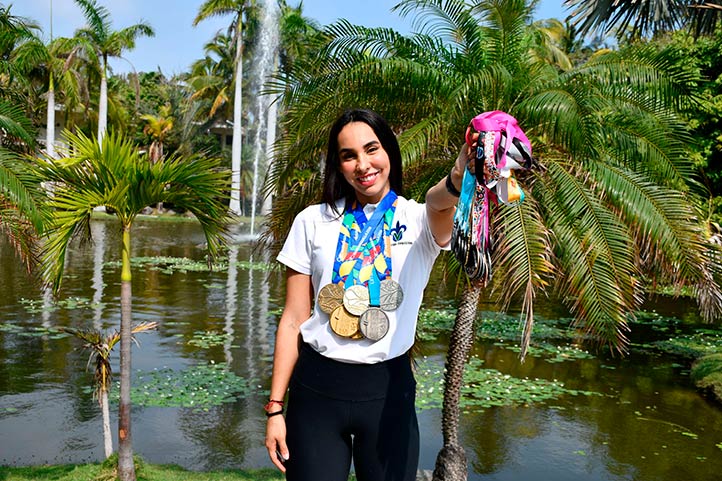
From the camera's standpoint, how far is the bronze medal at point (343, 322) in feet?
6.53

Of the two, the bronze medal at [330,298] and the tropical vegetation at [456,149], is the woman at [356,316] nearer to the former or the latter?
the bronze medal at [330,298]

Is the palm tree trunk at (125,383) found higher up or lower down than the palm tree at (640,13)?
lower down

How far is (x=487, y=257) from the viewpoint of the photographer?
1875 millimetres

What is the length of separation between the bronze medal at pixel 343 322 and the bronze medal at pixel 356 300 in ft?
0.05

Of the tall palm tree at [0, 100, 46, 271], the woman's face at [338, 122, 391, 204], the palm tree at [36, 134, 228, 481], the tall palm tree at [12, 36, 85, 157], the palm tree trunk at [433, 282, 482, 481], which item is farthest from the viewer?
the tall palm tree at [12, 36, 85, 157]

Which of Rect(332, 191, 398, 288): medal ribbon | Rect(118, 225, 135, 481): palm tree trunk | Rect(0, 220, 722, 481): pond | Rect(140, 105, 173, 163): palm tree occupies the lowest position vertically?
Rect(0, 220, 722, 481): pond

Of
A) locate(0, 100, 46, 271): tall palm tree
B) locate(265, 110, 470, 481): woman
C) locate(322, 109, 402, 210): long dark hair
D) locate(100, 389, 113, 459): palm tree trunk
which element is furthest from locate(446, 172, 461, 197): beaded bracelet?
locate(100, 389, 113, 459): palm tree trunk

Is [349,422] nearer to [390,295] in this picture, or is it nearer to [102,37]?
[390,295]

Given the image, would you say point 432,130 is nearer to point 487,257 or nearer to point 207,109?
point 487,257

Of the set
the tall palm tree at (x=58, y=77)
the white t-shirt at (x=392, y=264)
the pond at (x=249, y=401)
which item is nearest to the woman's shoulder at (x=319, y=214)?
the white t-shirt at (x=392, y=264)

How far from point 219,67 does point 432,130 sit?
32075 millimetres

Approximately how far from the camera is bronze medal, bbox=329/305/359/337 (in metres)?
1.99

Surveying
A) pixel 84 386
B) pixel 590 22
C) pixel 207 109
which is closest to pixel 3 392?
pixel 84 386

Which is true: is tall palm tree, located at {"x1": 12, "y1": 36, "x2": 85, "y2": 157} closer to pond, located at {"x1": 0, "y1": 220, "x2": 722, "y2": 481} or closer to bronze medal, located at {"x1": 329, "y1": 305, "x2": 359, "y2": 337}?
pond, located at {"x1": 0, "y1": 220, "x2": 722, "y2": 481}
